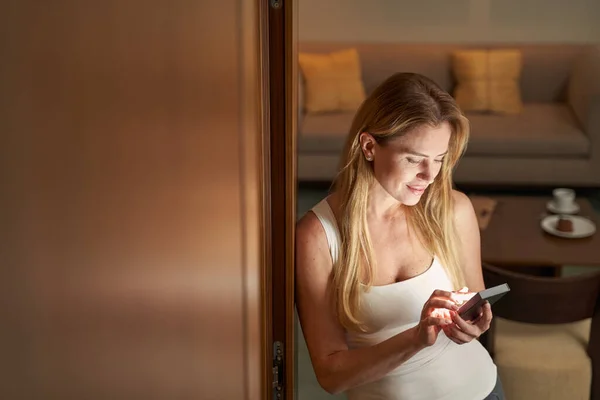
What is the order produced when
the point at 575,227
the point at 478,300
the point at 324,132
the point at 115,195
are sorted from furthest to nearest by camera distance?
1. the point at 575,227
2. the point at 324,132
3. the point at 478,300
4. the point at 115,195

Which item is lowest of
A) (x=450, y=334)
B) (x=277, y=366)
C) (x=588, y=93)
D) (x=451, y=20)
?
(x=277, y=366)

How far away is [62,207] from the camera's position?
461 mm

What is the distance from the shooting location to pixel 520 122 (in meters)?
1.32

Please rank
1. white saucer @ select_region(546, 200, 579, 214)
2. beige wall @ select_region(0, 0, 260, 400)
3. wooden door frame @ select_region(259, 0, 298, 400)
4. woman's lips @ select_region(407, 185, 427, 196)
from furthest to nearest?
white saucer @ select_region(546, 200, 579, 214) → woman's lips @ select_region(407, 185, 427, 196) → wooden door frame @ select_region(259, 0, 298, 400) → beige wall @ select_region(0, 0, 260, 400)

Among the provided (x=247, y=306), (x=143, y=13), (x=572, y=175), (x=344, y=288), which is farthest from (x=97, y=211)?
(x=572, y=175)

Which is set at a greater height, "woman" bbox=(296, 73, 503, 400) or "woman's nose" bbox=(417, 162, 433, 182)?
"woman's nose" bbox=(417, 162, 433, 182)

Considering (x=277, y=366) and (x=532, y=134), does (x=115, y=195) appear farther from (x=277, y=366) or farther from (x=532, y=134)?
(x=532, y=134)

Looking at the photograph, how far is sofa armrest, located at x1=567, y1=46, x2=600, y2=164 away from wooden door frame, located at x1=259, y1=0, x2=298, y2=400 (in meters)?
0.50

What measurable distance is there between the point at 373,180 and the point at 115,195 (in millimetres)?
734

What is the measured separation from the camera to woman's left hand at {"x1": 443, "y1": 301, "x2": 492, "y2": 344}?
3.91ft

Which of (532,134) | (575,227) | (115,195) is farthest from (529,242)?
(115,195)

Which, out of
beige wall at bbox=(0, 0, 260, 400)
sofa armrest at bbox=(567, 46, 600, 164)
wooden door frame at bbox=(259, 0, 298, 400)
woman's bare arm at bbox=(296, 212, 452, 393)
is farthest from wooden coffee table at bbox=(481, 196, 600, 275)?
beige wall at bbox=(0, 0, 260, 400)

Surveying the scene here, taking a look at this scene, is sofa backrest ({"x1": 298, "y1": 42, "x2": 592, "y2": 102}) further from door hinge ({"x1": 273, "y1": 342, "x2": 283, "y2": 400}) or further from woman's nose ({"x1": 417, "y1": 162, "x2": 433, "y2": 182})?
door hinge ({"x1": 273, "y1": 342, "x2": 283, "y2": 400})

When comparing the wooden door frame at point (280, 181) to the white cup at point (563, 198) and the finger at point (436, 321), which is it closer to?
the finger at point (436, 321)
